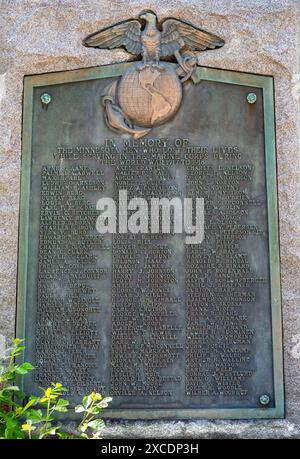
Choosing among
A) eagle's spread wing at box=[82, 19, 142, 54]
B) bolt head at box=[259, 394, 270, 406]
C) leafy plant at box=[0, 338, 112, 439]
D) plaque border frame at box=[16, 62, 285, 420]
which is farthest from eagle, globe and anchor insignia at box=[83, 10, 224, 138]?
bolt head at box=[259, 394, 270, 406]

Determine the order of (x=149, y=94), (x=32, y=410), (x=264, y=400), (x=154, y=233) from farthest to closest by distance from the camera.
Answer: (x=149, y=94) < (x=154, y=233) < (x=264, y=400) < (x=32, y=410)

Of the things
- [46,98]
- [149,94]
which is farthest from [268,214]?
[46,98]

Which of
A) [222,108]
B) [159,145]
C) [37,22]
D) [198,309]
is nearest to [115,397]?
[198,309]

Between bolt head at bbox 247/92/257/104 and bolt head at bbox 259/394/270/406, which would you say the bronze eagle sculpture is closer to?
bolt head at bbox 247/92/257/104

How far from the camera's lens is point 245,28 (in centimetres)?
468

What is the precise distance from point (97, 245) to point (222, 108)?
4.50 ft

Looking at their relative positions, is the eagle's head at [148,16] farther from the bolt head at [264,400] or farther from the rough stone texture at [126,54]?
the bolt head at [264,400]

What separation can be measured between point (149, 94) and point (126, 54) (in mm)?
377

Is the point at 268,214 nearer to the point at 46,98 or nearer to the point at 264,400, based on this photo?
the point at 264,400

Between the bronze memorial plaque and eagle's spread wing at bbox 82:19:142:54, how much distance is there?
1 cm

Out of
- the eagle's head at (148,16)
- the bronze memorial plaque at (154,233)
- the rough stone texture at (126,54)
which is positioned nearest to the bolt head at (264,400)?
the bronze memorial plaque at (154,233)

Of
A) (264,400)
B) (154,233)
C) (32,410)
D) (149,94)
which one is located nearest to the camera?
(32,410)

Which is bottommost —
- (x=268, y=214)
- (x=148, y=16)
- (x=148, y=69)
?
(x=268, y=214)

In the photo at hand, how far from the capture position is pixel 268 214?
14.8 feet
